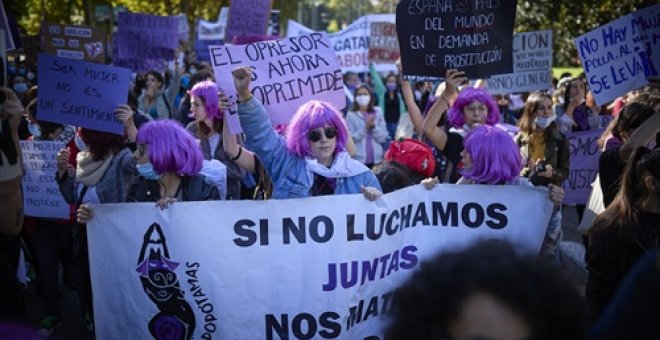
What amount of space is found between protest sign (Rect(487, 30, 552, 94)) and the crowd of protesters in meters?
1.64

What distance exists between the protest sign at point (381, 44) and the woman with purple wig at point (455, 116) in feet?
29.8

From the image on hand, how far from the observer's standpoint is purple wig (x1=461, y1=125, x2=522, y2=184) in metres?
4.57

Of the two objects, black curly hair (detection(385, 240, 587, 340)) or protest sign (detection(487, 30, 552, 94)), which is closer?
black curly hair (detection(385, 240, 587, 340))

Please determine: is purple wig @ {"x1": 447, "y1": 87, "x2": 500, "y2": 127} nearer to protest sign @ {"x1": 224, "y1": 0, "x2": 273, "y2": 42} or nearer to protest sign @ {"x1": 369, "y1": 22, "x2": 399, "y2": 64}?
protest sign @ {"x1": 224, "y1": 0, "x2": 273, "y2": 42}

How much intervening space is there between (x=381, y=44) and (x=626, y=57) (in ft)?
29.0

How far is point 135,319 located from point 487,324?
300cm

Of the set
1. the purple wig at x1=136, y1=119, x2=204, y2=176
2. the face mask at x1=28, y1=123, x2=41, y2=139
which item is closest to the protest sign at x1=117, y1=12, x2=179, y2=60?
the face mask at x1=28, y1=123, x2=41, y2=139

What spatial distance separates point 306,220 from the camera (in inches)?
174

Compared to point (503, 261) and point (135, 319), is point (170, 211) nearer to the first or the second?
point (135, 319)

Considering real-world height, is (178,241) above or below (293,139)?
below

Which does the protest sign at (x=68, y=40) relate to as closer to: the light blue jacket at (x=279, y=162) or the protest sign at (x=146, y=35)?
the protest sign at (x=146, y=35)

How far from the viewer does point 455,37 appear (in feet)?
20.5

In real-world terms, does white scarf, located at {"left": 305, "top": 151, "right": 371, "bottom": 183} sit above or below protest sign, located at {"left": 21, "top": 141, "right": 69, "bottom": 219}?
above

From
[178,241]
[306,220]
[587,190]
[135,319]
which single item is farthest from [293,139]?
[587,190]
